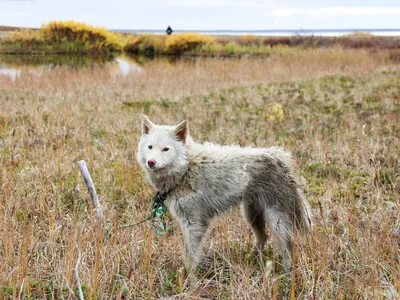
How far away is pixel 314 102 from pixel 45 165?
772cm

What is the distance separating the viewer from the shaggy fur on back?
3524 millimetres

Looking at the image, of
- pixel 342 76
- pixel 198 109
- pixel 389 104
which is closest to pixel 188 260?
pixel 198 109

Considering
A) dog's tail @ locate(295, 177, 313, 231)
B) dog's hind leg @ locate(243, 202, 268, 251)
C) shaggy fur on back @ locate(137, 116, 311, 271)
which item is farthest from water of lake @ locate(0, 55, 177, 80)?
dog's tail @ locate(295, 177, 313, 231)

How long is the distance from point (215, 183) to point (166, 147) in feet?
1.70

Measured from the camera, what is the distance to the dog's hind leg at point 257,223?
12.8ft

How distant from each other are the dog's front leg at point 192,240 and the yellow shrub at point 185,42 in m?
32.8

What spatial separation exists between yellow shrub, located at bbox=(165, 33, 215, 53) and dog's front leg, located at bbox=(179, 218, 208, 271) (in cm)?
3279

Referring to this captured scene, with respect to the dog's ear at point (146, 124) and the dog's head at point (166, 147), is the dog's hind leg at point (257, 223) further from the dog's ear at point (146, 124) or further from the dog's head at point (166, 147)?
the dog's ear at point (146, 124)

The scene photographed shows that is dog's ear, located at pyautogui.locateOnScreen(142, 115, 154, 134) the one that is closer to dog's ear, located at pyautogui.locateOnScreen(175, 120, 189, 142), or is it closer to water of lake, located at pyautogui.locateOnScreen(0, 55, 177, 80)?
dog's ear, located at pyautogui.locateOnScreen(175, 120, 189, 142)


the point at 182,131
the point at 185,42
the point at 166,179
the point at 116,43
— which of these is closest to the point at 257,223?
the point at 166,179

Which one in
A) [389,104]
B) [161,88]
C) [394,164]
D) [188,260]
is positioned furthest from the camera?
[161,88]

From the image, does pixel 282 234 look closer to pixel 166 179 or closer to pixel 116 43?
pixel 166 179

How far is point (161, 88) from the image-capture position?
46.6ft

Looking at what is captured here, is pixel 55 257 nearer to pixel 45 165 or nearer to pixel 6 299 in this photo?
pixel 6 299
